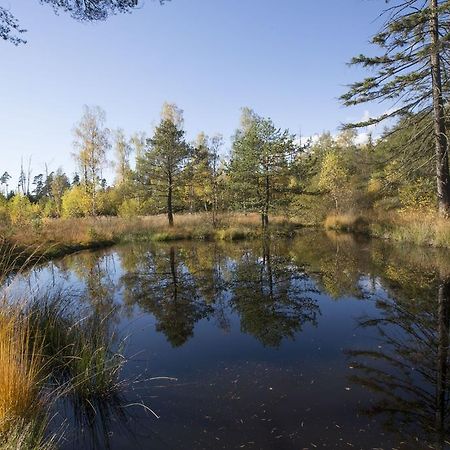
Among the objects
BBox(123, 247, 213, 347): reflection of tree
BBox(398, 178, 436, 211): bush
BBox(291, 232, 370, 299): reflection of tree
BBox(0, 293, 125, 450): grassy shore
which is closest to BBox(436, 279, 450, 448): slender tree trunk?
BBox(291, 232, 370, 299): reflection of tree

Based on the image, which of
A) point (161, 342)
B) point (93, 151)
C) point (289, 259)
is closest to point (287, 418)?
point (161, 342)

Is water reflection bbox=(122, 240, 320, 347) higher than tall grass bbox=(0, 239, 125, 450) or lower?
lower

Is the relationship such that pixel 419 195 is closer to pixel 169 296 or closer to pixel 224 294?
pixel 224 294

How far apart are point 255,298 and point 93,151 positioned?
25797 millimetres

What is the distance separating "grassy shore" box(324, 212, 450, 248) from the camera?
547 inches

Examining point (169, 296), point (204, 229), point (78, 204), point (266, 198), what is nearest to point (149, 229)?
point (204, 229)

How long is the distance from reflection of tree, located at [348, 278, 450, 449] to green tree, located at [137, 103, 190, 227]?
20.8 metres

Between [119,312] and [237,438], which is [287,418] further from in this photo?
[119,312]

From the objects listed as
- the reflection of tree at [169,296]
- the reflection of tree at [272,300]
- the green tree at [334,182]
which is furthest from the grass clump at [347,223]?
the reflection of tree at [169,296]

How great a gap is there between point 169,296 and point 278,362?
4472 millimetres

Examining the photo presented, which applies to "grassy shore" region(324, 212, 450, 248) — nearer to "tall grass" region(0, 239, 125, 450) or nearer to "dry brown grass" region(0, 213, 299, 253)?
"dry brown grass" region(0, 213, 299, 253)

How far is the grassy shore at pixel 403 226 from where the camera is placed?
547 inches

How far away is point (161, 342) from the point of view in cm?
584

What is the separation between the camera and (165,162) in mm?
25875
